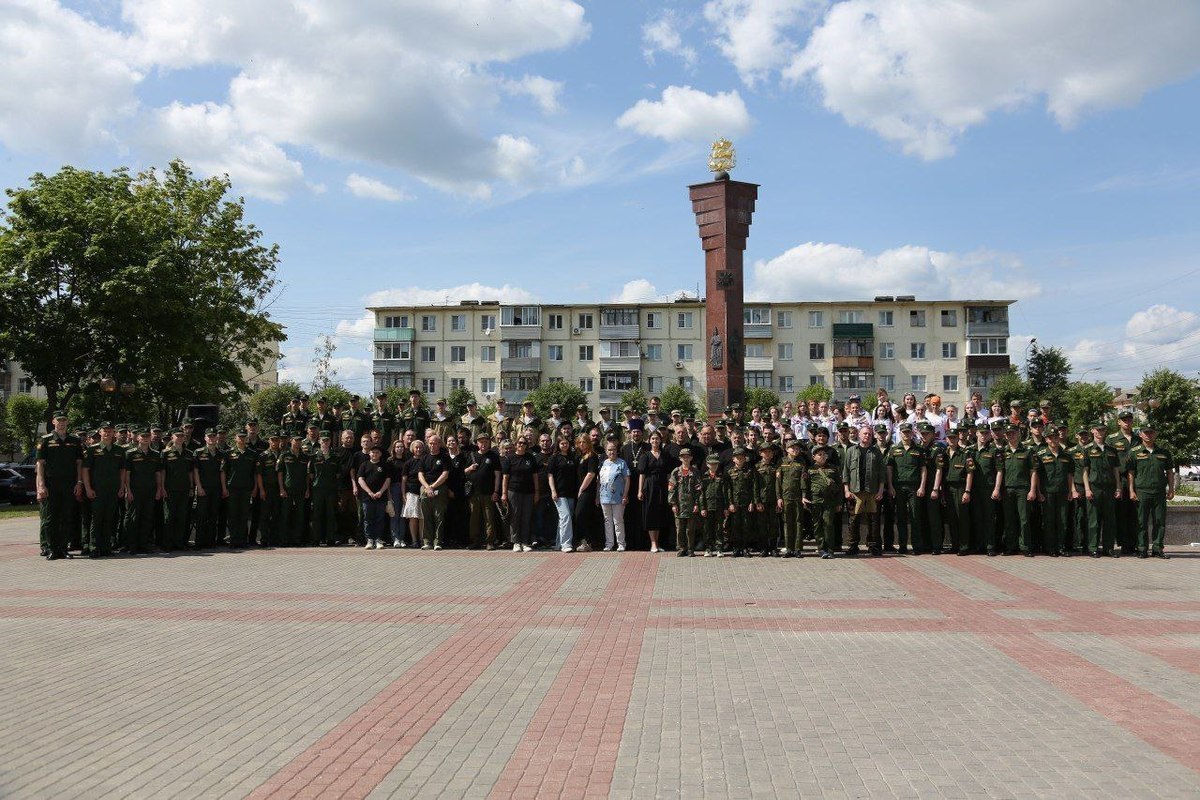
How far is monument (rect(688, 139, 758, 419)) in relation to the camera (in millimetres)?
21219

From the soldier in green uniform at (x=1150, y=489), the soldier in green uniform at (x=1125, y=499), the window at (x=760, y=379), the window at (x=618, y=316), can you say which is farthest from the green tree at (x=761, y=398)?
the soldier in green uniform at (x=1150, y=489)

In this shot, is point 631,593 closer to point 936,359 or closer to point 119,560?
point 119,560

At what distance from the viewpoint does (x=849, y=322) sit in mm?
67812

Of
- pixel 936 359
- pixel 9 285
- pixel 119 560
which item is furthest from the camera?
pixel 936 359

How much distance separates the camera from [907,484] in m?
12.9

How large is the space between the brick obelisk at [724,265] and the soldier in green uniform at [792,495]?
8553 millimetres

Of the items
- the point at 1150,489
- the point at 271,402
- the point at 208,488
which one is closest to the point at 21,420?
the point at 271,402

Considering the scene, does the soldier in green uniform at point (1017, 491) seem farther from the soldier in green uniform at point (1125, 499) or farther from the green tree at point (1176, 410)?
the green tree at point (1176, 410)

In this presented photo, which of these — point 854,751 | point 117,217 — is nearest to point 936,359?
point 117,217

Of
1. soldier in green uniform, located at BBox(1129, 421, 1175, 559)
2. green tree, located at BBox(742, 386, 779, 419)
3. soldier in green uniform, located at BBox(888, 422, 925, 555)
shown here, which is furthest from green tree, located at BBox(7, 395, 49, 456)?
soldier in green uniform, located at BBox(1129, 421, 1175, 559)

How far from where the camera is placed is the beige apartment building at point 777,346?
220ft

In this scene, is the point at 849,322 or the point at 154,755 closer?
the point at 154,755

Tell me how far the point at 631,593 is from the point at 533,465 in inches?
179

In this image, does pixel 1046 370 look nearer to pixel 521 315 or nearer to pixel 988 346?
pixel 988 346
